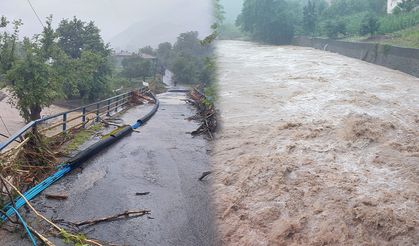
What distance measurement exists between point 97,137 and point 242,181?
4.37 meters

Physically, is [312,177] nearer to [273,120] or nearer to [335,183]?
[335,183]

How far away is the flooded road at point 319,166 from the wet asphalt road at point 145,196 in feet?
1.50

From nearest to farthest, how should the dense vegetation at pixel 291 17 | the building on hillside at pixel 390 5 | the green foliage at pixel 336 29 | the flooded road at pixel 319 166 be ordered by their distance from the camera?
the flooded road at pixel 319 166 → the green foliage at pixel 336 29 → the building on hillside at pixel 390 5 → the dense vegetation at pixel 291 17


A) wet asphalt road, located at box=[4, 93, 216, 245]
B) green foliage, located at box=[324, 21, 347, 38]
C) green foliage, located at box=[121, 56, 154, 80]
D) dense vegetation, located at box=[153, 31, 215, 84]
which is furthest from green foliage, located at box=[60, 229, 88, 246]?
green foliage, located at box=[121, 56, 154, 80]

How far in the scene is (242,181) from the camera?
8.13m

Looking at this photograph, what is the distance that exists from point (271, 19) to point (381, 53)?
23.5m

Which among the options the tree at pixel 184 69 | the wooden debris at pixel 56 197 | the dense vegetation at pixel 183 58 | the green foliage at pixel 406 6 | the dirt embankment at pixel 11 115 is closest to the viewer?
the wooden debris at pixel 56 197

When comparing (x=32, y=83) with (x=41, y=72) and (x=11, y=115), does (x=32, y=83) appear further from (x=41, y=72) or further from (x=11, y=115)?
(x=11, y=115)

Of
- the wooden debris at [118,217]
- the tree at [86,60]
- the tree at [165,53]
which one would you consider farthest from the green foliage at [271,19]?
the wooden debris at [118,217]

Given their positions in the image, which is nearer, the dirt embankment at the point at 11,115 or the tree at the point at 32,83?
the tree at the point at 32,83

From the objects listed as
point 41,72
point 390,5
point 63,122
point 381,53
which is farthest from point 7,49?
point 390,5

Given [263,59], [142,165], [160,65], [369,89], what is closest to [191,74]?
[160,65]

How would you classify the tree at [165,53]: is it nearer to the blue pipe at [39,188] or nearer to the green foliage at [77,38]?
the green foliage at [77,38]

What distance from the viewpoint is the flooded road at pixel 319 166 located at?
6.23 metres
